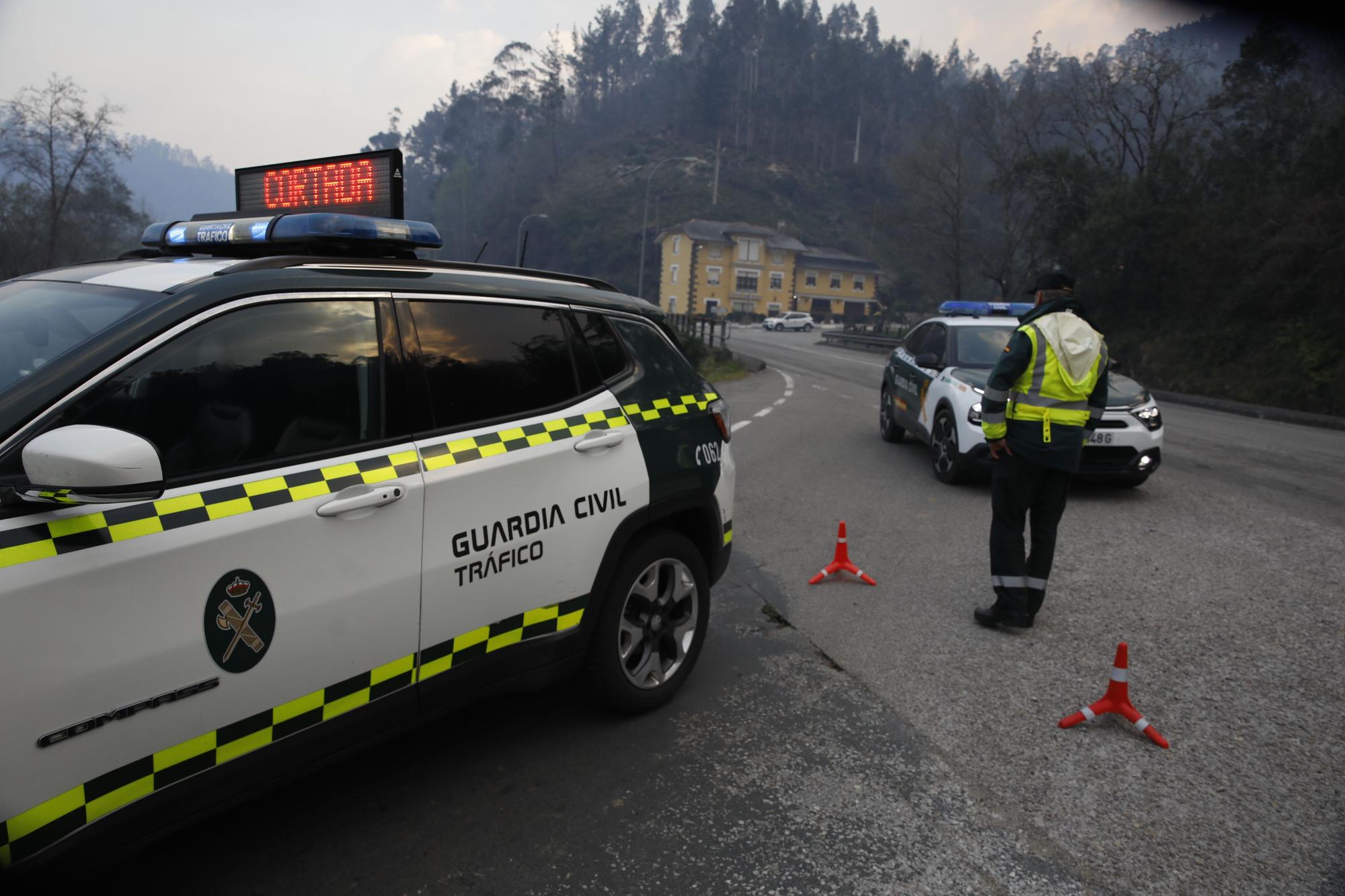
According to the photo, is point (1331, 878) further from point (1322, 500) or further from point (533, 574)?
point (1322, 500)

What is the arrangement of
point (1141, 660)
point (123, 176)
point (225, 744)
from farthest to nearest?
point (123, 176)
point (1141, 660)
point (225, 744)

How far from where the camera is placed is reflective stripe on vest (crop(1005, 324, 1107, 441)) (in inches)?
191

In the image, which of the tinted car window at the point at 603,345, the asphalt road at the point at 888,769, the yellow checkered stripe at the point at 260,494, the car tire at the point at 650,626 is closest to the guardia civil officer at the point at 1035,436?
the asphalt road at the point at 888,769

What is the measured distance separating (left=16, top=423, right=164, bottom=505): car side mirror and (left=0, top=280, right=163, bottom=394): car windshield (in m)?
0.40

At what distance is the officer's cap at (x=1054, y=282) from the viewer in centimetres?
509

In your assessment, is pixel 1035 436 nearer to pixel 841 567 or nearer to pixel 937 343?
pixel 841 567

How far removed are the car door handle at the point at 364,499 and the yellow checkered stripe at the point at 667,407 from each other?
1202 mm

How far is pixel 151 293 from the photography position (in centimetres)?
245

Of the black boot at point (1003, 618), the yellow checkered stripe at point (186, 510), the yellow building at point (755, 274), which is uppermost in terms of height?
the yellow building at point (755, 274)

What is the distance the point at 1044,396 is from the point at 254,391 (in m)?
4.02

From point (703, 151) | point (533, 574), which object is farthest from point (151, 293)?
point (703, 151)

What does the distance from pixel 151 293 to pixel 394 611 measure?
1.11m

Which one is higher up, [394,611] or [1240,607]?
[394,611]

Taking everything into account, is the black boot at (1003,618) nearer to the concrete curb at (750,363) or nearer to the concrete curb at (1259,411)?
the concrete curb at (1259,411)
